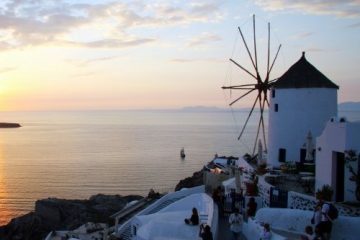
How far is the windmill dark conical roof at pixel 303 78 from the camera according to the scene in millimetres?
26469

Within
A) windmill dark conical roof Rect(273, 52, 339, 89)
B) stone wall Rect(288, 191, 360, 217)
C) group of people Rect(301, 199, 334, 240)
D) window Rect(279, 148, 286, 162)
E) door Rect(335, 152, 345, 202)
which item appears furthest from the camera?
window Rect(279, 148, 286, 162)

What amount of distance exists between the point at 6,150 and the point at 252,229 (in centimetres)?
10746

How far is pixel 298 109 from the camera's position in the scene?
26.9m

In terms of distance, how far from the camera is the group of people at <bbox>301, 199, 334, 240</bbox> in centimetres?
1278

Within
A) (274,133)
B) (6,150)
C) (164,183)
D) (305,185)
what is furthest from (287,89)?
(6,150)

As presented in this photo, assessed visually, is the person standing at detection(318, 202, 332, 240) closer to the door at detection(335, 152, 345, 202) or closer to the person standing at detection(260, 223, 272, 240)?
the person standing at detection(260, 223, 272, 240)

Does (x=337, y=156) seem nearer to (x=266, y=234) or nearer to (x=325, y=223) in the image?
(x=325, y=223)

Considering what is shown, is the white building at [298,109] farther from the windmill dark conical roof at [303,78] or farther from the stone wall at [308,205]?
the stone wall at [308,205]

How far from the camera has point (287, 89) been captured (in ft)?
89.6

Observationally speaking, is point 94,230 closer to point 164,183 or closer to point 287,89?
point 287,89

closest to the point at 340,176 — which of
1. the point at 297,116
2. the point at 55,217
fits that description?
the point at 297,116

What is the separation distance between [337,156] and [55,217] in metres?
26.9

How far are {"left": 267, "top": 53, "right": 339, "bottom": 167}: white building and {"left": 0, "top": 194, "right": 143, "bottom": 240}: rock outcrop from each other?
47.9 ft

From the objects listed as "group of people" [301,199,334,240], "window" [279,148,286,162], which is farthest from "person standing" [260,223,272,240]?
"window" [279,148,286,162]
